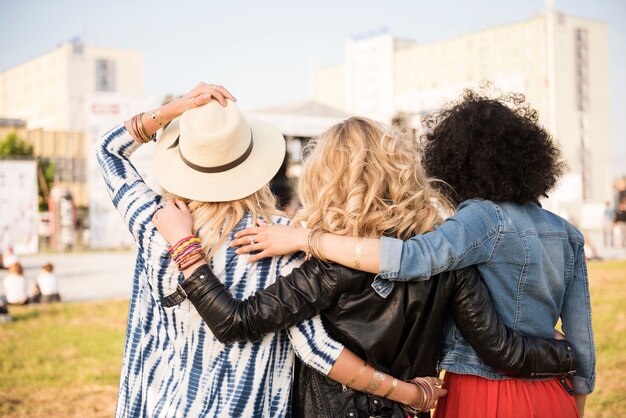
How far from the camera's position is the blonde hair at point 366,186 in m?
1.71

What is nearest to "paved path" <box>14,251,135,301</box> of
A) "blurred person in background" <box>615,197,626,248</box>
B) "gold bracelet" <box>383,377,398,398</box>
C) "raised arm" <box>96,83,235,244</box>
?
"raised arm" <box>96,83,235,244</box>

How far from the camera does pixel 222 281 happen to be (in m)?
1.71

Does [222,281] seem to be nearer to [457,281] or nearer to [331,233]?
[331,233]

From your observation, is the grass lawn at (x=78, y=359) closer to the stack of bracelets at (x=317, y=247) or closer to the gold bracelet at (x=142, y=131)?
the gold bracelet at (x=142, y=131)

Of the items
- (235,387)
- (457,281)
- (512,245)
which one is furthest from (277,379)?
(512,245)

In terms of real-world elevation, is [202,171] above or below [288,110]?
below

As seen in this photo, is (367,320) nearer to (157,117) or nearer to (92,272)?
(157,117)

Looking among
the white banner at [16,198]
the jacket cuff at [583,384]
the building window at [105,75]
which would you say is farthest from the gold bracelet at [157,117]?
the building window at [105,75]

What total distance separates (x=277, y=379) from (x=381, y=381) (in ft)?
1.01

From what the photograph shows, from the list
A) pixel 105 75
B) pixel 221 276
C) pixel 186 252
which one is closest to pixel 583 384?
pixel 221 276

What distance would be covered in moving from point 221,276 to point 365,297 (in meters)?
0.41

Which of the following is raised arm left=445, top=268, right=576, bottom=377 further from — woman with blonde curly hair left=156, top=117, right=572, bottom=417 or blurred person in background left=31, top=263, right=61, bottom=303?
blurred person in background left=31, top=263, right=61, bottom=303

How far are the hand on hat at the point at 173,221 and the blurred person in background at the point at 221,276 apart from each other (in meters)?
0.02

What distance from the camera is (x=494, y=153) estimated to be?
1.85m
